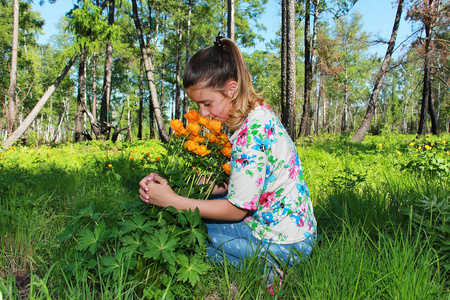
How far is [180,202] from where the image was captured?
1.32 metres

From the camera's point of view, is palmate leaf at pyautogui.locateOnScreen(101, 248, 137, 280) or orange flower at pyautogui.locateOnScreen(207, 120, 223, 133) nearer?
palmate leaf at pyautogui.locateOnScreen(101, 248, 137, 280)

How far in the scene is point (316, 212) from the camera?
2277 mm

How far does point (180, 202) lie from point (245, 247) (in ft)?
1.51

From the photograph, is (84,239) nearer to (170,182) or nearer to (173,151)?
(170,182)

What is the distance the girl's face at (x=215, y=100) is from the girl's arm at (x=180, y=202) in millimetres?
470

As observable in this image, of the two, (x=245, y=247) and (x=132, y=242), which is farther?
(x=245, y=247)

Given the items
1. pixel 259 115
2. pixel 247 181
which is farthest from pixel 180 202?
pixel 259 115

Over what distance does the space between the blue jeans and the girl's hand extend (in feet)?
1.11

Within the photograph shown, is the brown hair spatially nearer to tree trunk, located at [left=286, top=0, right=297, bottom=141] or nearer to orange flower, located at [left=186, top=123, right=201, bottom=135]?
orange flower, located at [left=186, top=123, right=201, bottom=135]

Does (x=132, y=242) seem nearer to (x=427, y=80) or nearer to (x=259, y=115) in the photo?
(x=259, y=115)

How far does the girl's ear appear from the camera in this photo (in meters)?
1.53

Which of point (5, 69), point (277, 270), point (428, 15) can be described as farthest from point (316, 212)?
point (5, 69)

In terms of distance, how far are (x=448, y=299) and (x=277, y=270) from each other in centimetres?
69

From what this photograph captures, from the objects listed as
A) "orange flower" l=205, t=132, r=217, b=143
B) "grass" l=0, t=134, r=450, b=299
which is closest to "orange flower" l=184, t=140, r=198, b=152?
"orange flower" l=205, t=132, r=217, b=143
